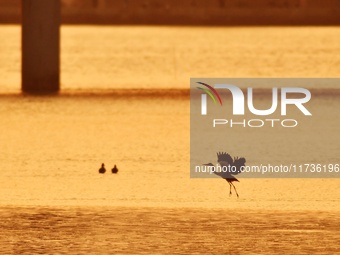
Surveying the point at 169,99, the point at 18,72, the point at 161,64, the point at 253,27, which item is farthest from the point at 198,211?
the point at 253,27

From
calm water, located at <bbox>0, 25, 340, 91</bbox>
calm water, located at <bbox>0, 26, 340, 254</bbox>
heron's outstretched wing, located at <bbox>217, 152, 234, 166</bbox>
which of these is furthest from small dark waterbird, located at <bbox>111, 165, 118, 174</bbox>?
calm water, located at <bbox>0, 25, 340, 91</bbox>

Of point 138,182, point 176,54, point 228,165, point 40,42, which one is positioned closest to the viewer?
point 138,182

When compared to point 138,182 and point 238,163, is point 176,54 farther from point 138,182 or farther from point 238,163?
point 138,182

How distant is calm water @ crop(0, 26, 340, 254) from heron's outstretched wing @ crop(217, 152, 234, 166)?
0.76 feet

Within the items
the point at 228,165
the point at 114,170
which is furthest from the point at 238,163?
the point at 114,170

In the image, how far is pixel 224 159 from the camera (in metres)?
11.0

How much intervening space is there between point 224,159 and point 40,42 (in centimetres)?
603

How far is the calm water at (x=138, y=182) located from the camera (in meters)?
7.54

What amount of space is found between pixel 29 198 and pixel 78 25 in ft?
84.1

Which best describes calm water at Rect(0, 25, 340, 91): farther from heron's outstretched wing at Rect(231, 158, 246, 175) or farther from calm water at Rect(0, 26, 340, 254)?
heron's outstretched wing at Rect(231, 158, 246, 175)

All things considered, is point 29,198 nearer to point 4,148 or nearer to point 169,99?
point 4,148

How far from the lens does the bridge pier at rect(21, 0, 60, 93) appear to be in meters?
16.4

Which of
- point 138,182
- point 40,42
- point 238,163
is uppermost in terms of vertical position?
point 40,42

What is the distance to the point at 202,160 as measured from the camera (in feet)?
36.4
